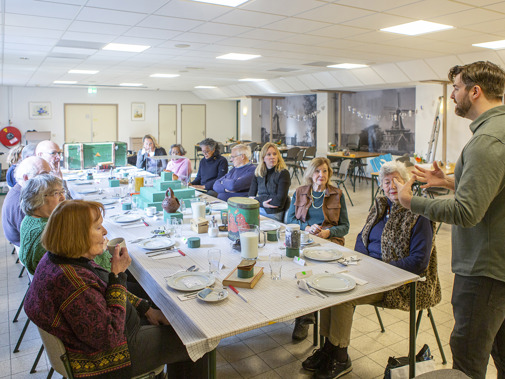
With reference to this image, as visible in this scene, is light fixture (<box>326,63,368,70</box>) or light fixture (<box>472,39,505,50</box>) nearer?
light fixture (<box>472,39,505,50</box>)

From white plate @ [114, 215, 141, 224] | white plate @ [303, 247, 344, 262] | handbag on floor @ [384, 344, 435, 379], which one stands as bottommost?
handbag on floor @ [384, 344, 435, 379]

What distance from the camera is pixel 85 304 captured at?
5.47ft

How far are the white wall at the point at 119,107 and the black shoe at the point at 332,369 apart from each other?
13383mm

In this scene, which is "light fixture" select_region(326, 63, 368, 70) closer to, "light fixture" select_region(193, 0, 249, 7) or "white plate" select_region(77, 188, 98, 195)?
"light fixture" select_region(193, 0, 249, 7)

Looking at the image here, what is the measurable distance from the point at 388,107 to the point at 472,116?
9.68m

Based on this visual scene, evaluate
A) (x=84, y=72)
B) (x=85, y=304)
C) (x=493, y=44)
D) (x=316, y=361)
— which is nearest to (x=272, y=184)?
(x=316, y=361)

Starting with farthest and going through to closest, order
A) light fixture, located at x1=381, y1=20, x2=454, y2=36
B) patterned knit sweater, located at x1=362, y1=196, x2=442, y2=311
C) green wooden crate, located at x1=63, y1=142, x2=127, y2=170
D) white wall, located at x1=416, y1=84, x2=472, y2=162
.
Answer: white wall, located at x1=416, y1=84, x2=472, y2=162 → green wooden crate, located at x1=63, y1=142, x2=127, y2=170 → light fixture, located at x1=381, y1=20, x2=454, y2=36 → patterned knit sweater, located at x1=362, y1=196, x2=442, y2=311

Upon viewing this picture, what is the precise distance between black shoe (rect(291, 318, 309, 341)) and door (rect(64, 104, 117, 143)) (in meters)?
13.0

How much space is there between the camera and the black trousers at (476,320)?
1803 millimetres

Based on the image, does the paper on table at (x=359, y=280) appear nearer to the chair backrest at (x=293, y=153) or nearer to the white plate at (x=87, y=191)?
the white plate at (x=87, y=191)

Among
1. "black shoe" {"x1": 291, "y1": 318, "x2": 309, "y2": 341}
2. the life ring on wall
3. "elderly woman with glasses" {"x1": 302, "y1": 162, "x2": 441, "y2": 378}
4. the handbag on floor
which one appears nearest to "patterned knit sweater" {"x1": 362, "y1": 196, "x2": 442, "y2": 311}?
"elderly woman with glasses" {"x1": 302, "y1": 162, "x2": 441, "y2": 378}

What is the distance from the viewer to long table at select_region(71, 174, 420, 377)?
1.76 m

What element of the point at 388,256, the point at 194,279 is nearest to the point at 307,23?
the point at 388,256

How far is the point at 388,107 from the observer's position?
11016mm
